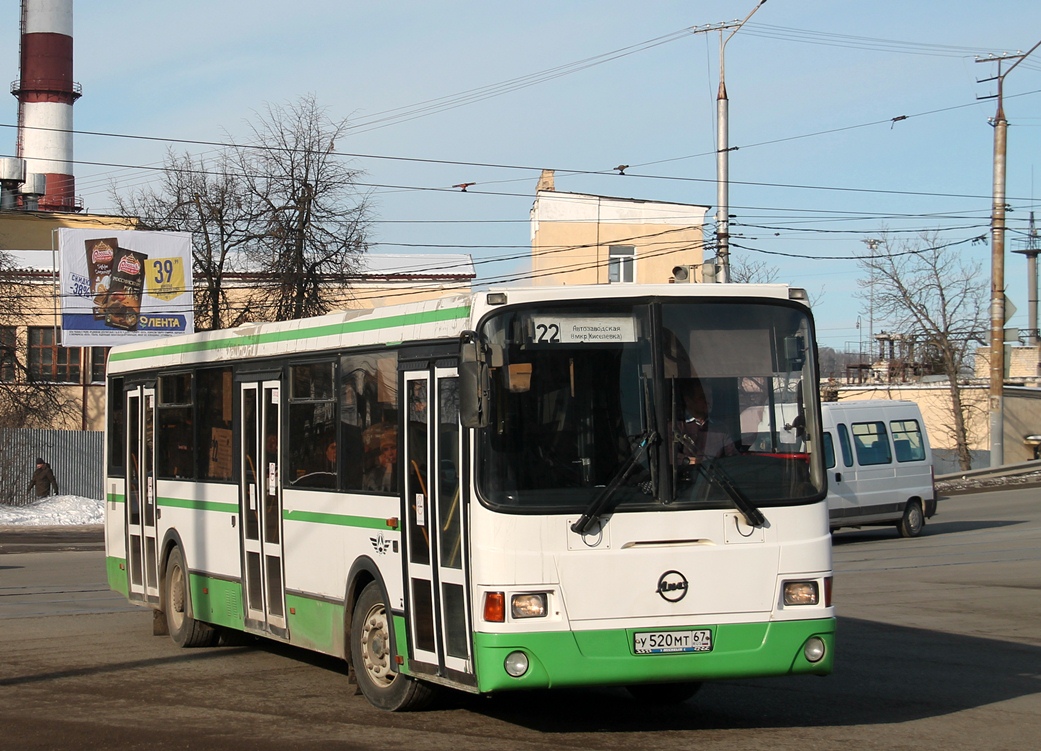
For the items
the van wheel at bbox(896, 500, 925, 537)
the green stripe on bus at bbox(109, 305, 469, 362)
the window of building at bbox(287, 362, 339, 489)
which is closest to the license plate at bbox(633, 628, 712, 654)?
the green stripe on bus at bbox(109, 305, 469, 362)

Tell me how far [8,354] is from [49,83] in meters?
21.9

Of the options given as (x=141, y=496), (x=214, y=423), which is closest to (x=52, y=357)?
(x=141, y=496)

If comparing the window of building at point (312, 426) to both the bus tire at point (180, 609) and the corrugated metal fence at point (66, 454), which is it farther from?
the corrugated metal fence at point (66, 454)

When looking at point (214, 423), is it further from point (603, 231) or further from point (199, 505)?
point (603, 231)

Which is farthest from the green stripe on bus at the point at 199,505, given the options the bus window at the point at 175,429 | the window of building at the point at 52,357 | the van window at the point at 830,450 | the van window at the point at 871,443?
the window of building at the point at 52,357

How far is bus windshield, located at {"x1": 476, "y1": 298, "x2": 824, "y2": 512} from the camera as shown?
7.40 metres

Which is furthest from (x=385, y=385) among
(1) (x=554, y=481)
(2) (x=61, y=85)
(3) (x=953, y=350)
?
(2) (x=61, y=85)

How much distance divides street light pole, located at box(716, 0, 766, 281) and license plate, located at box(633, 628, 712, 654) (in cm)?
2062

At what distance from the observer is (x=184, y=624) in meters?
12.1

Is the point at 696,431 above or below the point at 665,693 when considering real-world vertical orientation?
above

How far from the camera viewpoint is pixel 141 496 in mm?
13180

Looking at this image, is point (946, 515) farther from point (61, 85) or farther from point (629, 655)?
point (61, 85)

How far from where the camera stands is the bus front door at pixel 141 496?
42.5 ft

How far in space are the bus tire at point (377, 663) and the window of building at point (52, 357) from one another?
42.3 m
